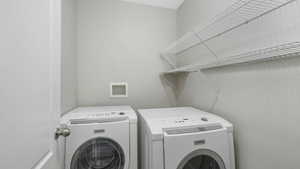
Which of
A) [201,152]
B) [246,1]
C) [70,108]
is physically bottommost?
[201,152]

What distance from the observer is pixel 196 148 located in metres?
0.96

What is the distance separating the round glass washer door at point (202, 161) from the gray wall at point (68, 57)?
1.25 metres

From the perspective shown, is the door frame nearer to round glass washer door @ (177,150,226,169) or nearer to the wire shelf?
round glass washer door @ (177,150,226,169)

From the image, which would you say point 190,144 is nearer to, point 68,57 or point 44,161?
point 44,161

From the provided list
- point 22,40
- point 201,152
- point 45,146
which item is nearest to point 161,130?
point 201,152

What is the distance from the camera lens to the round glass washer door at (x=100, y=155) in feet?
3.72

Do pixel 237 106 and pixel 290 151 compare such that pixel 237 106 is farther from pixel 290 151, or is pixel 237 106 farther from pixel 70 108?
pixel 70 108

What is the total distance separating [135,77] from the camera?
200cm

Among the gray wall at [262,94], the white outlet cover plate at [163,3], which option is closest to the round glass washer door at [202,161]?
the gray wall at [262,94]

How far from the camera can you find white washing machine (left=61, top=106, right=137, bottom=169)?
42.5 inches

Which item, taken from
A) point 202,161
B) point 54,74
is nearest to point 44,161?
point 54,74

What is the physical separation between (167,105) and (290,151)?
1.49 meters

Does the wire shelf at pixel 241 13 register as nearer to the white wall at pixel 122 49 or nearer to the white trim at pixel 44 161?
the white wall at pixel 122 49

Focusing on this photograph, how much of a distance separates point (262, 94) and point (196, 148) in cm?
61
